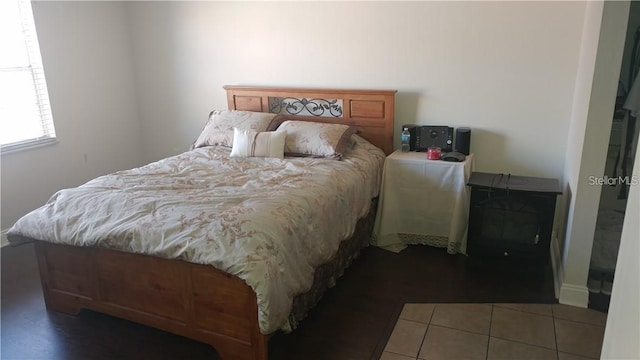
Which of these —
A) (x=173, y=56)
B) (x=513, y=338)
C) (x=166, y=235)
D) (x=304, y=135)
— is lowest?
(x=513, y=338)

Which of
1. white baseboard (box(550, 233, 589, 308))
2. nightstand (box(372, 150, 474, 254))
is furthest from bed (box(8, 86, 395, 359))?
white baseboard (box(550, 233, 589, 308))

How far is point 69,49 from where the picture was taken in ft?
13.3

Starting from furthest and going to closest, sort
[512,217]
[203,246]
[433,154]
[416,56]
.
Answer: [416,56] < [433,154] < [512,217] < [203,246]

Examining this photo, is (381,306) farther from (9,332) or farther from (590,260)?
(9,332)

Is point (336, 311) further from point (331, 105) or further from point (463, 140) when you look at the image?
point (331, 105)

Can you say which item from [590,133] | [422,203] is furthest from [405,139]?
[590,133]

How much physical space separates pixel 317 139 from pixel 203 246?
1619mm

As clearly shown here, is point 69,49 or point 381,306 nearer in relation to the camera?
point 381,306

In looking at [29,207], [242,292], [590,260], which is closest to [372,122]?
[590,260]

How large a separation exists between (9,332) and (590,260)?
3.24m

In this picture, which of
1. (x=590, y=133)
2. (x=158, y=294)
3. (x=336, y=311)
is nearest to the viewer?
(x=158, y=294)

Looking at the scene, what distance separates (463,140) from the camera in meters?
3.54

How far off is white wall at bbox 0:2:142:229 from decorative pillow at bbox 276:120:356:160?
193 cm

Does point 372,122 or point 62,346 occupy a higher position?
point 372,122
